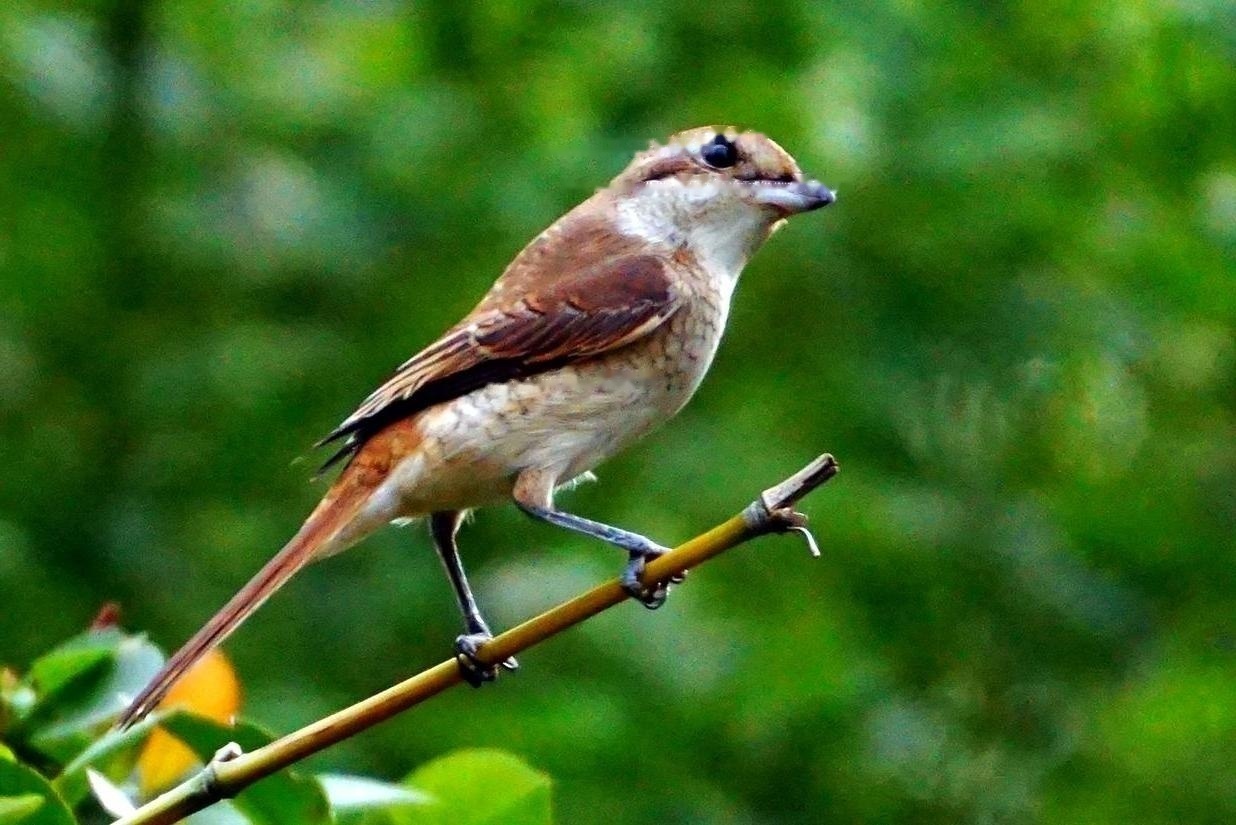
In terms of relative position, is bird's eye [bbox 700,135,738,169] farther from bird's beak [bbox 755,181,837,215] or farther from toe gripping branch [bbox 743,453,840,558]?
toe gripping branch [bbox 743,453,840,558]

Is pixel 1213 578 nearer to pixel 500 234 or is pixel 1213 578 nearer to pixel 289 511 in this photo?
pixel 500 234

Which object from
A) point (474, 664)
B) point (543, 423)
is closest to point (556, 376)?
point (543, 423)

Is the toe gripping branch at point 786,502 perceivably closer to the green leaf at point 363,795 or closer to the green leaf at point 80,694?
the green leaf at point 363,795

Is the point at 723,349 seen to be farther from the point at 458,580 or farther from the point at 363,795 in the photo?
the point at 363,795

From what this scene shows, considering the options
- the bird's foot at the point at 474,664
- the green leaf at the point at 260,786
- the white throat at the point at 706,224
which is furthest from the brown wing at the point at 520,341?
the green leaf at the point at 260,786

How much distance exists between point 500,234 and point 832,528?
1.23 meters

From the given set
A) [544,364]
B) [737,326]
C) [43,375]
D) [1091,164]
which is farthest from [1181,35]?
[43,375]

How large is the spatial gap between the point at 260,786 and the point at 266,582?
2.52 ft

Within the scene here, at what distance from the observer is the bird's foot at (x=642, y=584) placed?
184 centimetres

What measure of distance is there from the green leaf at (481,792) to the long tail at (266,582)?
12.3 inches

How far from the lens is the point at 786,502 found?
1.77m

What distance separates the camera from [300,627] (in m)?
4.97

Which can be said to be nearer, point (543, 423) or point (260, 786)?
point (260, 786)

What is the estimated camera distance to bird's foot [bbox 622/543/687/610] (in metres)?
1.84
